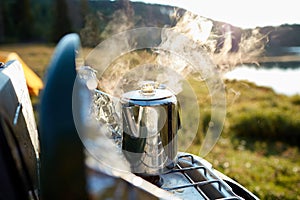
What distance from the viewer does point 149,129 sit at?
1284mm

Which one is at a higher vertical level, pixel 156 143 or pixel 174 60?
pixel 174 60

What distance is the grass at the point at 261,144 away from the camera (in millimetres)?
4062

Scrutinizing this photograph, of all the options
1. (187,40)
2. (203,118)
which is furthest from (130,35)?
(203,118)

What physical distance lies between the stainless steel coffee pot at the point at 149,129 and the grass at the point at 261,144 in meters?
2.09

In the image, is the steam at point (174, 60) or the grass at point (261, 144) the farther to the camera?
the grass at point (261, 144)

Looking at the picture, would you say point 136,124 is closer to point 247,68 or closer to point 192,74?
point 192,74

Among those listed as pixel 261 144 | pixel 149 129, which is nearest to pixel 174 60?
pixel 149 129

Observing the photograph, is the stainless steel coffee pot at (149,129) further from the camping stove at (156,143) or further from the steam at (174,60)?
the steam at (174,60)

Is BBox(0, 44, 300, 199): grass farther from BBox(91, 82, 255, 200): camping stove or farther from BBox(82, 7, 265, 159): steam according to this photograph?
BBox(91, 82, 255, 200): camping stove

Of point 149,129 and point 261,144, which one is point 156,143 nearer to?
point 149,129

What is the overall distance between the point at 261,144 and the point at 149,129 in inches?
174

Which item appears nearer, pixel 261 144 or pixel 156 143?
pixel 156 143

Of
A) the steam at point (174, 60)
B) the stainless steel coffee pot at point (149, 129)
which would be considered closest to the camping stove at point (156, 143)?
the stainless steel coffee pot at point (149, 129)

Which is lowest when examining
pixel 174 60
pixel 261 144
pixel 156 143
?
pixel 261 144
